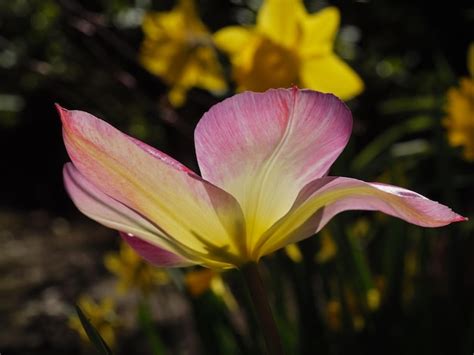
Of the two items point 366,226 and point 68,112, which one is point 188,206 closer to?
point 68,112

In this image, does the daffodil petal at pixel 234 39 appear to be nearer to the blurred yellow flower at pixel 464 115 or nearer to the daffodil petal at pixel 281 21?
the daffodil petal at pixel 281 21

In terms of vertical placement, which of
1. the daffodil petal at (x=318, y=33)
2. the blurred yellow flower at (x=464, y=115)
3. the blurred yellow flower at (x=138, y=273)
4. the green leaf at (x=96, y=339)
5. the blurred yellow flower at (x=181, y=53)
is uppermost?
the green leaf at (x=96, y=339)

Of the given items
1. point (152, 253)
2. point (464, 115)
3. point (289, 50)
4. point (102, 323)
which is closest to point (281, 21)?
point (289, 50)

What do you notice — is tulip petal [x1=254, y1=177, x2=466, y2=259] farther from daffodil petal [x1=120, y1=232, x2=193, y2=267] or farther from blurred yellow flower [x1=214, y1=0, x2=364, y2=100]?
blurred yellow flower [x1=214, y1=0, x2=364, y2=100]

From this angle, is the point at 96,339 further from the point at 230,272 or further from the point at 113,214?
the point at 230,272

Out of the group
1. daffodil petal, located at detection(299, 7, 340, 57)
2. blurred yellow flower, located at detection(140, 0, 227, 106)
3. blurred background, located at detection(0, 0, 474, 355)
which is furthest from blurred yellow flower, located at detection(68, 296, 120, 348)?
daffodil petal, located at detection(299, 7, 340, 57)

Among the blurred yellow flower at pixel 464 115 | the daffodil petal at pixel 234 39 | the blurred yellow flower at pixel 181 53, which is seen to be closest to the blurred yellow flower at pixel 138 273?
the blurred yellow flower at pixel 181 53

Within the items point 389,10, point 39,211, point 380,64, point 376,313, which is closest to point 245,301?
point 376,313
